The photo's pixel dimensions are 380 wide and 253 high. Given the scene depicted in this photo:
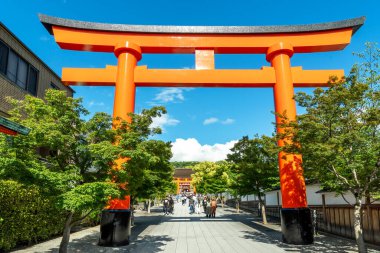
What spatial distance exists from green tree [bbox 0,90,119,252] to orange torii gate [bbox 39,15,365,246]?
353 centimetres

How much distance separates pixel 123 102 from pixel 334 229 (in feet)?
36.5

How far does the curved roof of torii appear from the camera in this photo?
12211 mm

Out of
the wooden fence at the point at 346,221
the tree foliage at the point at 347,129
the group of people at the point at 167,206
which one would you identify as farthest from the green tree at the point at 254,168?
the group of people at the point at 167,206

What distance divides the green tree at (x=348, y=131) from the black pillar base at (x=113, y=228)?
269 inches

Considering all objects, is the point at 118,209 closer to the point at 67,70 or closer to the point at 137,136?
the point at 137,136

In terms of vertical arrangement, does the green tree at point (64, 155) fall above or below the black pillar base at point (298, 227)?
above

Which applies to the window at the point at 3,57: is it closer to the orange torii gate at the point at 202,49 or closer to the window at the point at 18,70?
the window at the point at 18,70

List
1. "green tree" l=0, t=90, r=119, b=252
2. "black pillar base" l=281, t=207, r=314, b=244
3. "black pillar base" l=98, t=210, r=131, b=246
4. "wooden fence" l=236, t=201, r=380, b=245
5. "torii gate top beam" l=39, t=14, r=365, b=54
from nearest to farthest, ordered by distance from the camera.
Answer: "green tree" l=0, t=90, r=119, b=252, "wooden fence" l=236, t=201, r=380, b=245, "black pillar base" l=98, t=210, r=131, b=246, "black pillar base" l=281, t=207, r=314, b=244, "torii gate top beam" l=39, t=14, r=365, b=54

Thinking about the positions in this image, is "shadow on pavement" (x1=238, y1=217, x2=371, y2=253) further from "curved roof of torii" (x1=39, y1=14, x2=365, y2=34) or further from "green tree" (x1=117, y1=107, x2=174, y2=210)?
"curved roof of torii" (x1=39, y1=14, x2=365, y2=34)

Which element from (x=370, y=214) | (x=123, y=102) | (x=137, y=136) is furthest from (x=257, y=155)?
(x=137, y=136)

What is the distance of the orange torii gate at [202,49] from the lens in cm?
1200

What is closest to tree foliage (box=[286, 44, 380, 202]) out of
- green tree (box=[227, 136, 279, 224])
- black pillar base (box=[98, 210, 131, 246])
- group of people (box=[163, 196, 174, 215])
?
black pillar base (box=[98, 210, 131, 246])

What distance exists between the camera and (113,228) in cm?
1034

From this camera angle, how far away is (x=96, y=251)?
963 centimetres
